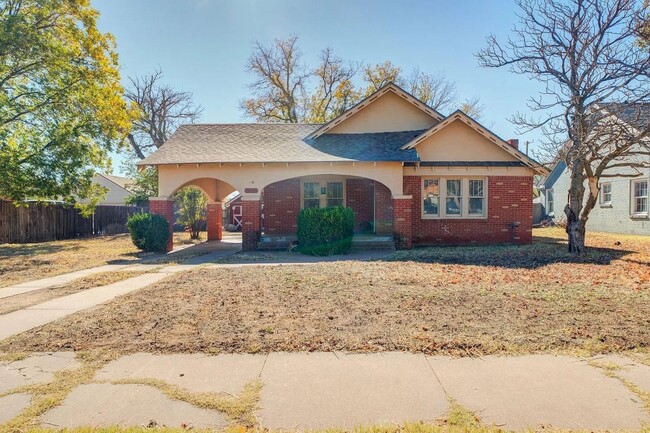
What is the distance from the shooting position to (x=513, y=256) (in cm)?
1212

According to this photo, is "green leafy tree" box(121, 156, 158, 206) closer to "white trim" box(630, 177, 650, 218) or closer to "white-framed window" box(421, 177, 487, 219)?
"white-framed window" box(421, 177, 487, 219)

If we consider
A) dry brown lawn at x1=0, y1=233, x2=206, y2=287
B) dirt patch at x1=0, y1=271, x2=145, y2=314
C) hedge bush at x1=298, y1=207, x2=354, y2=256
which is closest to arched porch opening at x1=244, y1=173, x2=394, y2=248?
hedge bush at x1=298, y1=207, x2=354, y2=256

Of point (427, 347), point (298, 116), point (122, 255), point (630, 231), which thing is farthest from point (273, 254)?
point (298, 116)

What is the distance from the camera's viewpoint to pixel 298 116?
128 ft

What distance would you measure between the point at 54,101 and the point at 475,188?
62.4ft

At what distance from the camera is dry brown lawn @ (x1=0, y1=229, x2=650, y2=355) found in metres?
4.56

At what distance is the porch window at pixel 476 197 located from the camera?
15992 millimetres

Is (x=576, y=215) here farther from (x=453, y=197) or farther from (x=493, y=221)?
(x=453, y=197)

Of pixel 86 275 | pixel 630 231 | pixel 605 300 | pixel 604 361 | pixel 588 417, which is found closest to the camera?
pixel 588 417

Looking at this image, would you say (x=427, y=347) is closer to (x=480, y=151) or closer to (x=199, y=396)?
(x=199, y=396)

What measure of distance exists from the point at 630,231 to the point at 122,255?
23738 mm

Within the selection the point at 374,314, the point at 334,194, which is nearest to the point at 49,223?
the point at 334,194

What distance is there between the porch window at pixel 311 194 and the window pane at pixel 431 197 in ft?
14.9

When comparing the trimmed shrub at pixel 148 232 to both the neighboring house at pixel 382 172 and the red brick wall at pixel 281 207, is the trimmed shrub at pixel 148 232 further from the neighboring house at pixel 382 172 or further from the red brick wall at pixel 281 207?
the red brick wall at pixel 281 207
